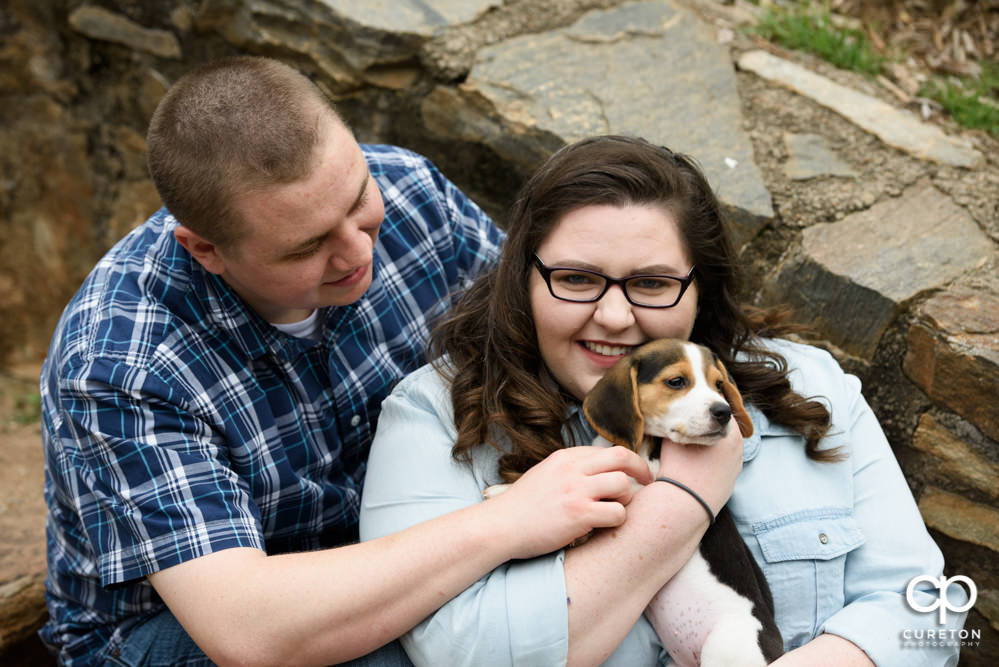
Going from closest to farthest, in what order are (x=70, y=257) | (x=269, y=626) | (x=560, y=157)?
(x=269, y=626) → (x=560, y=157) → (x=70, y=257)

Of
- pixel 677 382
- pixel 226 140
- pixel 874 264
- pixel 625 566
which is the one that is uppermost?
pixel 226 140

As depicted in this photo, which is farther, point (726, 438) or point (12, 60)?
point (12, 60)

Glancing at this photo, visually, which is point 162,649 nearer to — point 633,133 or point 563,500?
point 563,500

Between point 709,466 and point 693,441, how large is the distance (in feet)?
0.26

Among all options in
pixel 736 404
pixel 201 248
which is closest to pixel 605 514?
pixel 736 404

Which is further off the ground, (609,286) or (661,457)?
(609,286)

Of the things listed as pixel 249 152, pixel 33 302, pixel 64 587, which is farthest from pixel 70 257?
pixel 249 152

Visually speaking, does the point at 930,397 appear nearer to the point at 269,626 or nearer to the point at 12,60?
the point at 269,626

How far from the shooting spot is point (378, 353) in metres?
2.99

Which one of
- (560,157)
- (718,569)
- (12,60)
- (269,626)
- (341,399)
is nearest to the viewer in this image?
(269,626)

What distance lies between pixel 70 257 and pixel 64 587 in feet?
9.80

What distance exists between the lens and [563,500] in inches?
88.3

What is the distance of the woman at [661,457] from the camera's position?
7.41 feet

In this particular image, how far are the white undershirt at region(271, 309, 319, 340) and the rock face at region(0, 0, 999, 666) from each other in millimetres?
1300
